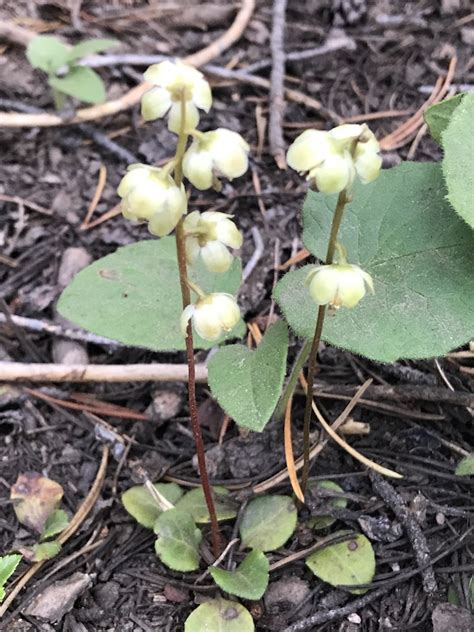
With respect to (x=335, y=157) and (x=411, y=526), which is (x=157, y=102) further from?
(x=411, y=526)

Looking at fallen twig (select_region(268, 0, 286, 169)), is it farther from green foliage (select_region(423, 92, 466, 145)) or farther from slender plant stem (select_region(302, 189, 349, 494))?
slender plant stem (select_region(302, 189, 349, 494))

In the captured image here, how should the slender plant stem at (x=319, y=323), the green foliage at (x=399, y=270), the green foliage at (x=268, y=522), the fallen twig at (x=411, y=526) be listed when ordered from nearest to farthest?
the slender plant stem at (x=319, y=323) → the green foliage at (x=399, y=270) → the fallen twig at (x=411, y=526) → the green foliage at (x=268, y=522)

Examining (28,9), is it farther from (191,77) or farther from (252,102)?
(191,77)

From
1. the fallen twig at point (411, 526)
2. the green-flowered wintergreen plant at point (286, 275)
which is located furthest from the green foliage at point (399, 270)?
the fallen twig at point (411, 526)

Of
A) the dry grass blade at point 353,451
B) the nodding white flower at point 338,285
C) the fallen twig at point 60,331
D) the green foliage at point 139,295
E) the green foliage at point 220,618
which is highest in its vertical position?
the nodding white flower at point 338,285

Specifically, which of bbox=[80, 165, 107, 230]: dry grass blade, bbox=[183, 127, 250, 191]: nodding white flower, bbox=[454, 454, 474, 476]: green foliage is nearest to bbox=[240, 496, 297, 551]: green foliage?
bbox=[454, 454, 474, 476]: green foliage

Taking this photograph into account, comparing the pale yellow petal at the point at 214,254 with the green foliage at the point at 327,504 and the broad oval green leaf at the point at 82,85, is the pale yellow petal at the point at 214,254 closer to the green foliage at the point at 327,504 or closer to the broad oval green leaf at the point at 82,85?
the green foliage at the point at 327,504
